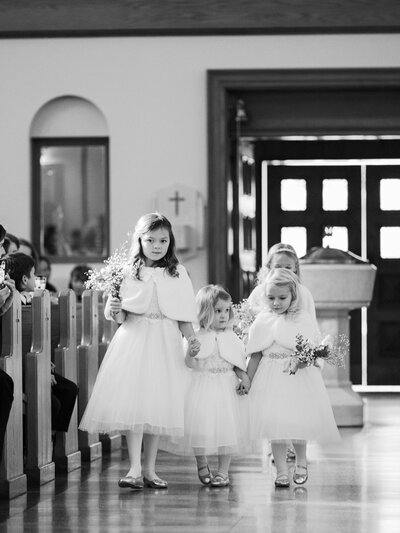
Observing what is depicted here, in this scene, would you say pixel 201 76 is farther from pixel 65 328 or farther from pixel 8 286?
pixel 8 286

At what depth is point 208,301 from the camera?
249 inches

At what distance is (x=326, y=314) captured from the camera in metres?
9.85

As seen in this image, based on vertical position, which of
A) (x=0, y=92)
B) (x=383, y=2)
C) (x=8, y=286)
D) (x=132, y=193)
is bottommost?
(x=8, y=286)

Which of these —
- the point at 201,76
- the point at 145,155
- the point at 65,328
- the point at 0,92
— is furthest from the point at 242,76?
the point at 65,328

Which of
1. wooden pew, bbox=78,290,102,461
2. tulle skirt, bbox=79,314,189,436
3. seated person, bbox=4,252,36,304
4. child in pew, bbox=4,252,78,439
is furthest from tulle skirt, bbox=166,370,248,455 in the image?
wooden pew, bbox=78,290,102,461

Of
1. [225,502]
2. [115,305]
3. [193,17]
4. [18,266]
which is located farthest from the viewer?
[193,17]

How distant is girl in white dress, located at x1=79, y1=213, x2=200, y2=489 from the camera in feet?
19.9

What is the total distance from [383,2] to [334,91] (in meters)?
1.03

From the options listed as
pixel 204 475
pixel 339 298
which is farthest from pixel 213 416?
pixel 339 298

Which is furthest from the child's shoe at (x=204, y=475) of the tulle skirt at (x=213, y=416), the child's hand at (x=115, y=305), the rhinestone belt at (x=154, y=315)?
the child's hand at (x=115, y=305)

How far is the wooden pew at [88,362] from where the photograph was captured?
759 cm

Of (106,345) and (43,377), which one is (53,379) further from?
(106,345)

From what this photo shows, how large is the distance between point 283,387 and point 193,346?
0.57 meters

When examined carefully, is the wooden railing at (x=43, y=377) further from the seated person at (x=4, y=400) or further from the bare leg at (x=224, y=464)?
Result: the bare leg at (x=224, y=464)
